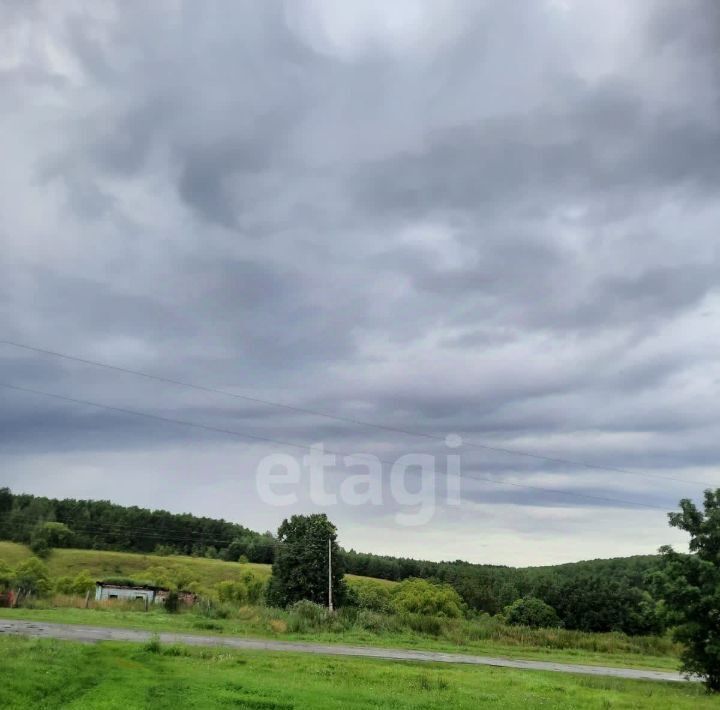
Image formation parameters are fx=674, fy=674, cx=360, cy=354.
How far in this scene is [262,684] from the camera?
19484 mm

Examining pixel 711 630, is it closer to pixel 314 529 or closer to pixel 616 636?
pixel 616 636

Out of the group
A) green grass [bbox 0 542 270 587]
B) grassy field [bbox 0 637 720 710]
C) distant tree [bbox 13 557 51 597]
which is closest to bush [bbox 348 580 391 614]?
green grass [bbox 0 542 270 587]

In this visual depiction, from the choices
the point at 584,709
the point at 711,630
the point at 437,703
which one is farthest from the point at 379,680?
the point at 711,630

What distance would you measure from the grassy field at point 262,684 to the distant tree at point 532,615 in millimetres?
62467

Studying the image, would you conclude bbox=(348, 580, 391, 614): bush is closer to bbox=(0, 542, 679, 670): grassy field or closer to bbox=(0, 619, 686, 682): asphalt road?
bbox=(0, 542, 679, 670): grassy field

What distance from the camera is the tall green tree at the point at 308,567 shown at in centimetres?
8381

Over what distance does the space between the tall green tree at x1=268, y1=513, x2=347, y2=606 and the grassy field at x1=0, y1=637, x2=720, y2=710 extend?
55.6 m

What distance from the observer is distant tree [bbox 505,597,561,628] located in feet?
294

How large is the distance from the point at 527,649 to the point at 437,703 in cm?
3544

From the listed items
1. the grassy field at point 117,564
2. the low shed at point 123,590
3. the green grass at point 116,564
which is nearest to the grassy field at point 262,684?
the low shed at point 123,590

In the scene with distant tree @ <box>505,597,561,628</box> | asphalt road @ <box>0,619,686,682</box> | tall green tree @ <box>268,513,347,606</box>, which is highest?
tall green tree @ <box>268,513,347,606</box>

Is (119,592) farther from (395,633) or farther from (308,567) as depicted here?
(395,633)

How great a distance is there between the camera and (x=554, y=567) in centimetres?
17238

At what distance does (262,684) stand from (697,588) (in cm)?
2271
